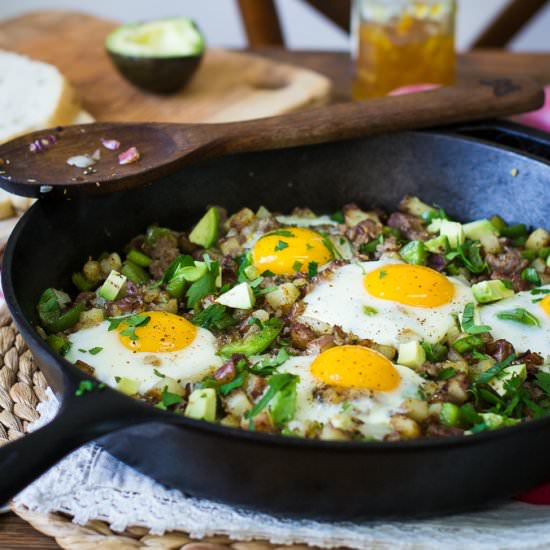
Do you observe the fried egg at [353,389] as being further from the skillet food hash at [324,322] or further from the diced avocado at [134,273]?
the diced avocado at [134,273]

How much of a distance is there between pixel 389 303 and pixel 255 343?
1.61 feet

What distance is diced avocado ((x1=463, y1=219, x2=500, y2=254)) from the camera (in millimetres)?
3418

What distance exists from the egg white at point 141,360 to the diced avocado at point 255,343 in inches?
1.8

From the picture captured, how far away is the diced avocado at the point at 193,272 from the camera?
10.4 ft

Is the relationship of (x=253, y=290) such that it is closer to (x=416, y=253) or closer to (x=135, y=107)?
(x=416, y=253)

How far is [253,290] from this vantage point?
310cm

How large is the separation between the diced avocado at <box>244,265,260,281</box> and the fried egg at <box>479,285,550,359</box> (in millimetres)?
792

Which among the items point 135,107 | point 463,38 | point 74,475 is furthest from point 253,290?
point 463,38

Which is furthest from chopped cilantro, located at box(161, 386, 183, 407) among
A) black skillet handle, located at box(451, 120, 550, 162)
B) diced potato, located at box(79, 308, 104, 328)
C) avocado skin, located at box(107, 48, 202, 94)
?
avocado skin, located at box(107, 48, 202, 94)

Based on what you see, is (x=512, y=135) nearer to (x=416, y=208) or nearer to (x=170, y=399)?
(x=416, y=208)

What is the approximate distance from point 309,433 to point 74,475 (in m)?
0.68

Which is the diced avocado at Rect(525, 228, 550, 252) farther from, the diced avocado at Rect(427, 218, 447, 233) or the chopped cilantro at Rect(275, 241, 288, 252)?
the chopped cilantro at Rect(275, 241, 288, 252)

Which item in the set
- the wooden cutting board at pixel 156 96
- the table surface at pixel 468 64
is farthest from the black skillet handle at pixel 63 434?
the table surface at pixel 468 64

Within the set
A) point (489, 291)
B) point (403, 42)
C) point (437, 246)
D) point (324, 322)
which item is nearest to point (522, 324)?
point (489, 291)
